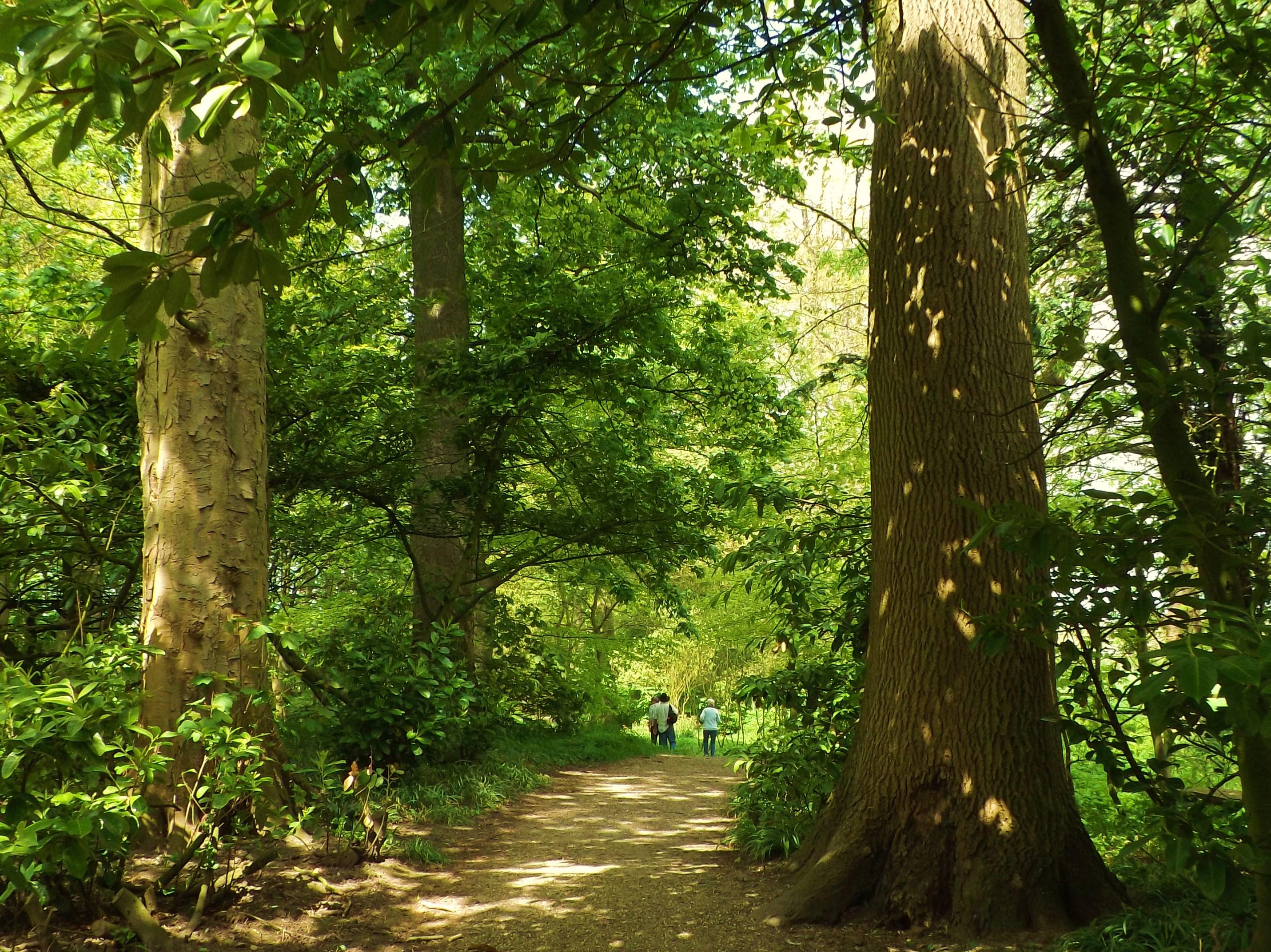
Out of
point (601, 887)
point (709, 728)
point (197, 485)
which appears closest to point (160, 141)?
point (197, 485)

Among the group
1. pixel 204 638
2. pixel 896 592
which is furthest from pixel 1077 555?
pixel 204 638

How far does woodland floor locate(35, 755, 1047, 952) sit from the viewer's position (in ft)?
15.0

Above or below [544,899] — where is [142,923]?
above

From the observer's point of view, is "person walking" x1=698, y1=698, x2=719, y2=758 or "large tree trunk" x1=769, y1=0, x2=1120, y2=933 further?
"person walking" x1=698, y1=698, x2=719, y2=758

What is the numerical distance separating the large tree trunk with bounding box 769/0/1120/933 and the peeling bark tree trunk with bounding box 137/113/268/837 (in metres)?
3.44

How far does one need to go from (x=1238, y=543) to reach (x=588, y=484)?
7108mm

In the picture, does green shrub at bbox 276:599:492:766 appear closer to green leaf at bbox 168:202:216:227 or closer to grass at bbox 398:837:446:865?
grass at bbox 398:837:446:865

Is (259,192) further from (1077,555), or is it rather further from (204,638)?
(204,638)

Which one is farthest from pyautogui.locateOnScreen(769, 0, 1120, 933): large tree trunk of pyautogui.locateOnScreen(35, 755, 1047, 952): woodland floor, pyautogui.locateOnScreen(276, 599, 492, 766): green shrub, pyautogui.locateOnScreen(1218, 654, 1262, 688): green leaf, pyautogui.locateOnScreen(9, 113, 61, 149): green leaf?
pyautogui.locateOnScreen(9, 113, 61, 149): green leaf

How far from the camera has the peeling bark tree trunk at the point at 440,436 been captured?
29.9 ft

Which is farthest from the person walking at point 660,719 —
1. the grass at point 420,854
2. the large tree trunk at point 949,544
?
the large tree trunk at point 949,544

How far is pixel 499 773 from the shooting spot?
10.6 meters

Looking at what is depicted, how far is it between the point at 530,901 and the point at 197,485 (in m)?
3.32

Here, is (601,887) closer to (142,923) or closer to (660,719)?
(142,923)
